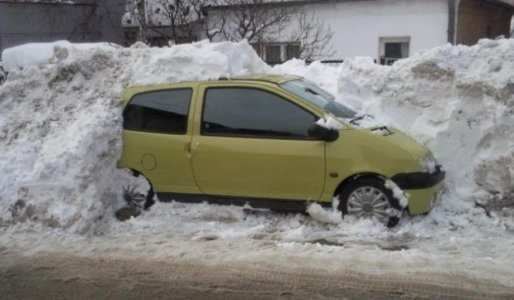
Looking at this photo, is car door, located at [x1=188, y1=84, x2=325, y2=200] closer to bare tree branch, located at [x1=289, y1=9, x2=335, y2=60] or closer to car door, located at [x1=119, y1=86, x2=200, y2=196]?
car door, located at [x1=119, y1=86, x2=200, y2=196]

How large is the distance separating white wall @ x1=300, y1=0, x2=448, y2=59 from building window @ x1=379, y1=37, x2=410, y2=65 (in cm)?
17

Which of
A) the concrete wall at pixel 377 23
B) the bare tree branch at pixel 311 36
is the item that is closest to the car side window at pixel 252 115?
the concrete wall at pixel 377 23

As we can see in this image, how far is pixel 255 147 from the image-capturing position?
6.91 metres

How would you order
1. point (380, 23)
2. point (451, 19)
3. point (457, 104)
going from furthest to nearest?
→ 1. point (380, 23)
2. point (451, 19)
3. point (457, 104)

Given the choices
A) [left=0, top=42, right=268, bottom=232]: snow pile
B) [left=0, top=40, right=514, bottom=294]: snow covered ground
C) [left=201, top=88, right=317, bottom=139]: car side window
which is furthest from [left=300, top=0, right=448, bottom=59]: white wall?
[left=201, top=88, right=317, bottom=139]: car side window

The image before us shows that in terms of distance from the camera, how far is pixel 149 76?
7934mm

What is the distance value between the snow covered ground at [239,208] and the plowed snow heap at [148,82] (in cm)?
2

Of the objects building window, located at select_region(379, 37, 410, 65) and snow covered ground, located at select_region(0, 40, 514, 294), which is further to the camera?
building window, located at select_region(379, 37, 410, 65)

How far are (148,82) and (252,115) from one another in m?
1.51

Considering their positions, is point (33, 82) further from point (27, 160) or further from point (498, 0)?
point (498, 0)

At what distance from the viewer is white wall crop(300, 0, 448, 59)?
15766mm

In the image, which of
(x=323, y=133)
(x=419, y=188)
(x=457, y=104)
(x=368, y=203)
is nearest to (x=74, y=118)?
(x=323, y=133)

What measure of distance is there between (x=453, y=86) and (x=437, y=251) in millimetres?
2866

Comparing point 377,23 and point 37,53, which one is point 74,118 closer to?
point 37,53
